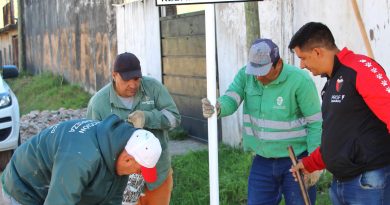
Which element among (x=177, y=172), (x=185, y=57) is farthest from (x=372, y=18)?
(x=185, y=57)

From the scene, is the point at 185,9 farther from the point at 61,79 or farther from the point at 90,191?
the point at 61,79

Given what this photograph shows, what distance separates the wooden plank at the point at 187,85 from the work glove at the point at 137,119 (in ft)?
16.9

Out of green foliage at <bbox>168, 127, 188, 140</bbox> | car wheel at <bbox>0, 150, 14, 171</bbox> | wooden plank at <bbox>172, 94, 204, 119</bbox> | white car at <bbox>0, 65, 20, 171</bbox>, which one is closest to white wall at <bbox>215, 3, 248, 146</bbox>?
wooden plank at <bbox>172, 94, 204, 119</bbox>

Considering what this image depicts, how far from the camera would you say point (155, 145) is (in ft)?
8.93

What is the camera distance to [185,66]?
9789 millimetres

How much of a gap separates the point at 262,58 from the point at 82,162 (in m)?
1.60

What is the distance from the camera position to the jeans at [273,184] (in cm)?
399

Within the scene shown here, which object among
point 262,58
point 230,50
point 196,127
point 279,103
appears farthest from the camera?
point 196,127

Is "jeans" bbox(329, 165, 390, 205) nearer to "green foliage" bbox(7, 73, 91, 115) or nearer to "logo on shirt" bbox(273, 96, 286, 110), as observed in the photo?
"logo on shirt" bbox(273, 96, 286, 110)

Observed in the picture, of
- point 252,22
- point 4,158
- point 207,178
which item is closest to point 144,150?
point 252,22

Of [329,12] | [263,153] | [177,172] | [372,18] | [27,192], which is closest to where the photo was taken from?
[27,192]

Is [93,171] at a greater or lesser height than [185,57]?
lesser

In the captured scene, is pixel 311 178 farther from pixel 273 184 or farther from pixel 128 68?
pixel 128 68

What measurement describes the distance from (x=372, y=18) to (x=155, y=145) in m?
3.19
